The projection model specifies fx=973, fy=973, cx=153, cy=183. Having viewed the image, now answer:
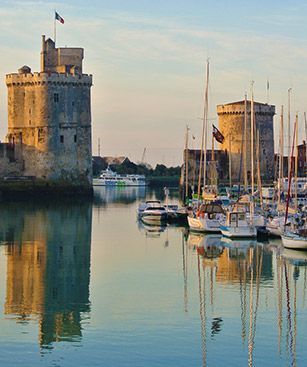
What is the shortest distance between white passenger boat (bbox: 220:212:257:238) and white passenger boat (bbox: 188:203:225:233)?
40.8 inches

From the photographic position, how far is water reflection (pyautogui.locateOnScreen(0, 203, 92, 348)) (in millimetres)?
17016

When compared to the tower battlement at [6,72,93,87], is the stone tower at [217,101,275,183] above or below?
below

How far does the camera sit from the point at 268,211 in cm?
3303

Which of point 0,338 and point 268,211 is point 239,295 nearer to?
point 0,338

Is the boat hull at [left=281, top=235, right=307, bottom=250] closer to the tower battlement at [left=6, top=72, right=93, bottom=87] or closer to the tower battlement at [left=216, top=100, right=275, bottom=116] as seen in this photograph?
the tower battlement at [left=6, top=72, right=93, bottom=87]

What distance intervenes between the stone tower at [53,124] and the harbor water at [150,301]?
2433 centimetres

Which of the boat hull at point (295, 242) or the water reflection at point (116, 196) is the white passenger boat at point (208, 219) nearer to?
the boat hull at point (295, 242)

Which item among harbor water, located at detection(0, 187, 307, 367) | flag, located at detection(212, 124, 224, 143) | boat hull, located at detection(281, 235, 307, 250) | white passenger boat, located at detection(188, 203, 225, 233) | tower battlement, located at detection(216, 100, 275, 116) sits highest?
tower battlement, located at detection(216, 100, 275, 116)

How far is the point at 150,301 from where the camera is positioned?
61.1 ft

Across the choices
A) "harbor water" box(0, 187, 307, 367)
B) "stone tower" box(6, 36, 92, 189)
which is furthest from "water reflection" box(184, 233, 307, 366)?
"stone tower" box(6, 36, 92, 189)

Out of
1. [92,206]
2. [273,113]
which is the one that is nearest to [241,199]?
[92,206]

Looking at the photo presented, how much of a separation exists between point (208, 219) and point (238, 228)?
2.39 m

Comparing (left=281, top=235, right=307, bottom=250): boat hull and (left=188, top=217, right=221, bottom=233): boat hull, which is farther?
(left=188, top=217, right=221, bottom=233): boat hull

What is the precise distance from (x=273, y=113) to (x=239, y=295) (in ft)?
164
